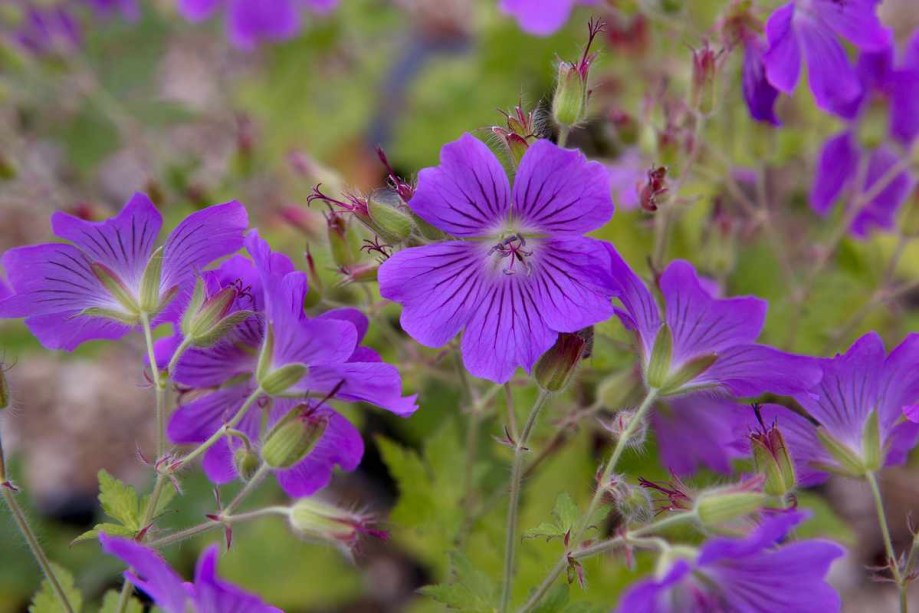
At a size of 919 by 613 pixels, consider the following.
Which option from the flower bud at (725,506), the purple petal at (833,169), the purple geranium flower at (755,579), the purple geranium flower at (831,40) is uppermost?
the purple geranium flower at (831,40)

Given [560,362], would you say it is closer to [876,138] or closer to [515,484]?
[515,484]

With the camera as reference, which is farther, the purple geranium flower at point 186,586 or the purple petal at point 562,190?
the purple petal at point 562,190

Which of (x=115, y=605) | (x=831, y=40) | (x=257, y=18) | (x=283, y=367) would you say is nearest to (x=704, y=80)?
(x=831, y=40)

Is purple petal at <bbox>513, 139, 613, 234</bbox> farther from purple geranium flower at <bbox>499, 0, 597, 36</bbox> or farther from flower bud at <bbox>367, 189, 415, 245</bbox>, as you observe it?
purple geranium flower at <bbox>499, 0, 597, 36</bbox>

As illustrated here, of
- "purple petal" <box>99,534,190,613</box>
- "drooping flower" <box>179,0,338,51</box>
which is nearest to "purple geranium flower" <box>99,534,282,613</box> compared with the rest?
"purple petal" <box>99,534,190,613</box>

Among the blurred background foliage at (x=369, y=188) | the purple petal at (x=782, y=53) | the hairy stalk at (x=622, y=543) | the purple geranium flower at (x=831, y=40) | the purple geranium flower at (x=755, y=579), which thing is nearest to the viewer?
the purple geranium flower at (x=755, y=579)

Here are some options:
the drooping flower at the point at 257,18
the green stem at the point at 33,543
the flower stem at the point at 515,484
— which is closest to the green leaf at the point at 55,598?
the green stem at the point at 33,543

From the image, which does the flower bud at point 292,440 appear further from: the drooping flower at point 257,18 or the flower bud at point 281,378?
the drooping flower at point 257,18
